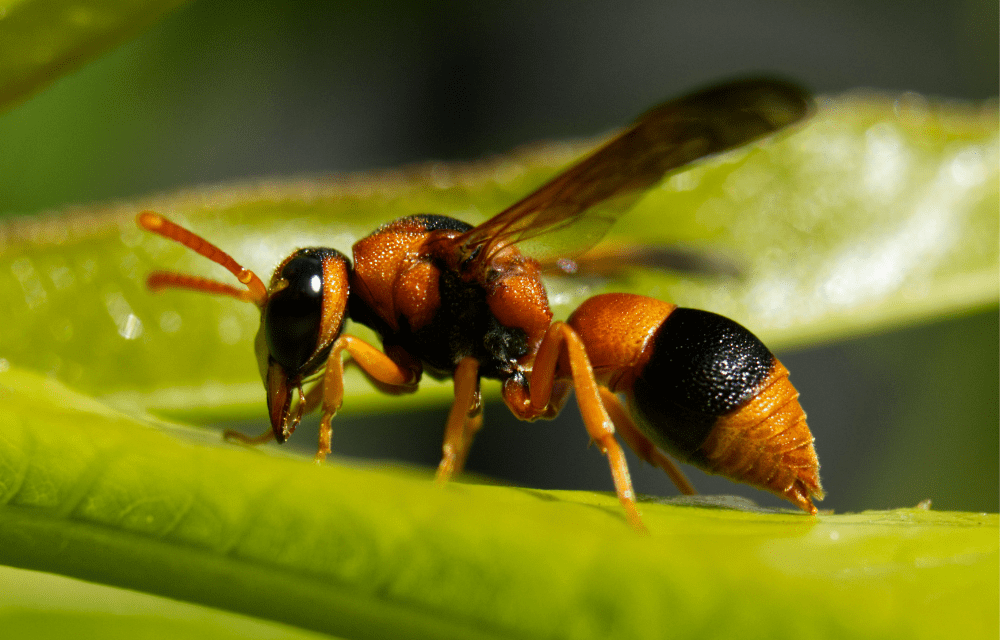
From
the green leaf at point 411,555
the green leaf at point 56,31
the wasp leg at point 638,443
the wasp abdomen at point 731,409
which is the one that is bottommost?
the wasp leg at point 638,443

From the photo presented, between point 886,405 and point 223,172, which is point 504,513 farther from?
point 223,172

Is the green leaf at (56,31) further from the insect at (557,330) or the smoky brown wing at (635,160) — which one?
the smoky brown wing at (635,160)

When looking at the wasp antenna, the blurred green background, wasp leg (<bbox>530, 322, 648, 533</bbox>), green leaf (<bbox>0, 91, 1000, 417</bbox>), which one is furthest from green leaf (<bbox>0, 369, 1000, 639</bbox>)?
the blurred green background

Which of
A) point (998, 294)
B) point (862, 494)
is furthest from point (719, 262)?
point (862, 494)

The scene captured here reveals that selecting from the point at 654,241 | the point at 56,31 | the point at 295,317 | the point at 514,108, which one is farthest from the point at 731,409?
the point at 514,108

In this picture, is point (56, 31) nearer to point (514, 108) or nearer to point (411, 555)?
point (411, 555)

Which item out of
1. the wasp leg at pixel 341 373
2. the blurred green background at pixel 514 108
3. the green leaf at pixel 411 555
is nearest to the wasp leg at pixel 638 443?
the wasp leg at pixel 341 373
